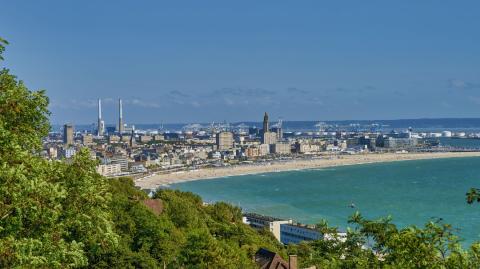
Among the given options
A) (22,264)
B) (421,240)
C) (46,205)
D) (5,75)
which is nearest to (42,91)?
(5,75)

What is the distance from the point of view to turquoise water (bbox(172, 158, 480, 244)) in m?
44.1

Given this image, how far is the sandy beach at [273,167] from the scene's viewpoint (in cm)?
7956

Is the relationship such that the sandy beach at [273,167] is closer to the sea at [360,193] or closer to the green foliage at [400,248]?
the sea at [360,193]

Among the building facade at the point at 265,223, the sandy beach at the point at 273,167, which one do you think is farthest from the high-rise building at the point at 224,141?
the building facade at the point at 265,223

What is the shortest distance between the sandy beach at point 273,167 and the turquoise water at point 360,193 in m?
4.01

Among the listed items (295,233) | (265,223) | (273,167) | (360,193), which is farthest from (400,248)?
(273,167)

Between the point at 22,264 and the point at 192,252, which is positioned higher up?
the point at 22,264

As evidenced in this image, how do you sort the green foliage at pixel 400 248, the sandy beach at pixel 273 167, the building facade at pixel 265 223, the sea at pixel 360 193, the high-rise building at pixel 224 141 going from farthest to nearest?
the high-rise building at pixel 224 141 < the sandy beach at pixel 273 167 < the sea at pixel 360 193 < the building facade at pixel 265 223 < the green foliage at pixel 400 248

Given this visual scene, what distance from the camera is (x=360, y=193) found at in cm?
5956

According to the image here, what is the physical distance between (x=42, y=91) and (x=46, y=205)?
1.93 metres

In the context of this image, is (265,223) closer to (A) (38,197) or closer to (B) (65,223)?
(B) (65,223)

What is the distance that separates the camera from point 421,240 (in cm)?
550

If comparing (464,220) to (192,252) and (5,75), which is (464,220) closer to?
(192,252)

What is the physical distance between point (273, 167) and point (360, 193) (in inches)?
1597
